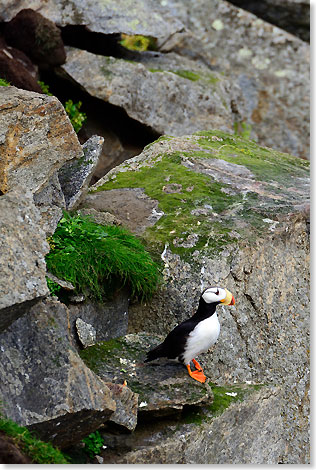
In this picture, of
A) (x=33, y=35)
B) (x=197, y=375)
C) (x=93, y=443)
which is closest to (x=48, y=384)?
(x=93, y=443)

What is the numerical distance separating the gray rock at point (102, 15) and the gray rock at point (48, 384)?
831 cm

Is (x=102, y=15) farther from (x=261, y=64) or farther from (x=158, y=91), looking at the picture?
(x=261, y=64)

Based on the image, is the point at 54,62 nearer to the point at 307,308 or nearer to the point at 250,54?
the point at 250,54

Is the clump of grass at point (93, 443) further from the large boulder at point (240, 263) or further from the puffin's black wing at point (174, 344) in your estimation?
the large boulder at point (240, 263)

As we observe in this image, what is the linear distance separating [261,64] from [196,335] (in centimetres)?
1107

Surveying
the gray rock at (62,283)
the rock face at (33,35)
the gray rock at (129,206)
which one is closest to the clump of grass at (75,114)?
the rock face at (33,35)

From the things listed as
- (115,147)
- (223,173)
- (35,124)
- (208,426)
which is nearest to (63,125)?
(35,124)

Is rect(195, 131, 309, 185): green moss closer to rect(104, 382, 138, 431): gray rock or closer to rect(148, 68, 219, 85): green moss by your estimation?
rect(148, 68, 219, 85): green moss

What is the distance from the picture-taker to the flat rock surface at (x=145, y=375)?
20.2 feet

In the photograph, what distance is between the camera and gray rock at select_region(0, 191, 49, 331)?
17.2 ft

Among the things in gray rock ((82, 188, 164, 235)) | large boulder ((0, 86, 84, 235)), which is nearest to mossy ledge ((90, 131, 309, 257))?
gray rock ((82, 188, 164, 235))

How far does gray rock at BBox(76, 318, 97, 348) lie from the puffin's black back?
582 mm

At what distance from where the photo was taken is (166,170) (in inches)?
374

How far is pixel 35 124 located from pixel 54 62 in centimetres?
549
